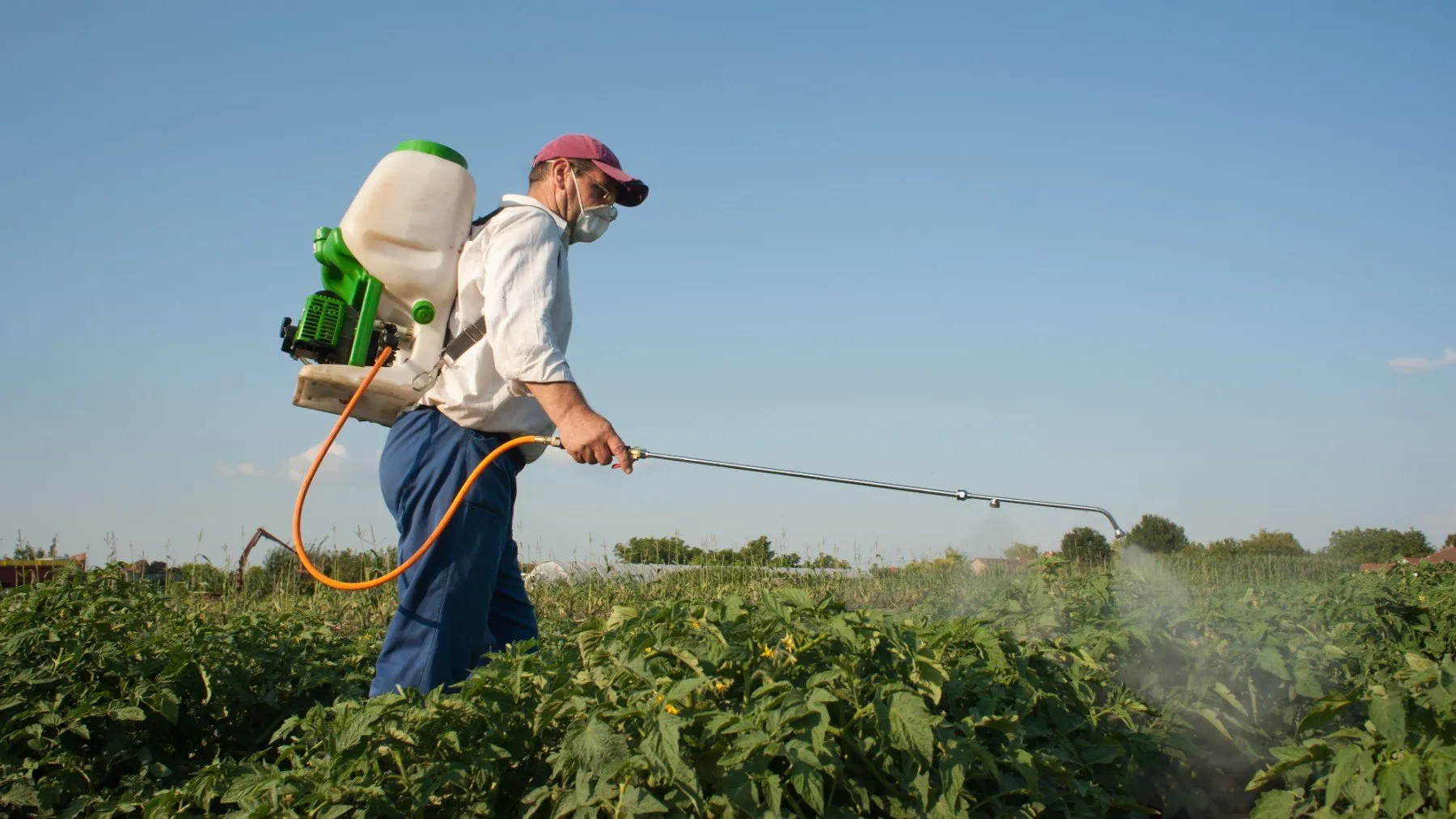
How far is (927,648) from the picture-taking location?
2324 mm

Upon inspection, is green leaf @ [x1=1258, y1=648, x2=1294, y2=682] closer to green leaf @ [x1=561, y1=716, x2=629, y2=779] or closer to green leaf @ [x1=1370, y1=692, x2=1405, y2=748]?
green leaf @ [x1=1370, y1=692, x2=1405, y2=748]

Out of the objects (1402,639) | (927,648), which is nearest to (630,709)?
(927,648)

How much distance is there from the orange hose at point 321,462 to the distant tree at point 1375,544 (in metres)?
16.7

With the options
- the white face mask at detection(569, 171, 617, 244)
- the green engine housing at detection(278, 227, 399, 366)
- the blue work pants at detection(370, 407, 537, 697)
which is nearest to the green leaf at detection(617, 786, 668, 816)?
the blue work pants at detection(370, 407, 537, 697)

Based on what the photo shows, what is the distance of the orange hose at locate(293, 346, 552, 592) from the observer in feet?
9.80

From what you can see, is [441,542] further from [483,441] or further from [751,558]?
[751,558]

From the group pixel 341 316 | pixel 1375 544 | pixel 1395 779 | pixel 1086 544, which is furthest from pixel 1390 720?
pixel 1375 544

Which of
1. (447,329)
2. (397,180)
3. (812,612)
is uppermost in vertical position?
(397,180)

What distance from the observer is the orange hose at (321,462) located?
2988mm

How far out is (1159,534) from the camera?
1673cm

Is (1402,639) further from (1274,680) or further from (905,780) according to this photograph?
(905,780)

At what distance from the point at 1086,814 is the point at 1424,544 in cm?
2210

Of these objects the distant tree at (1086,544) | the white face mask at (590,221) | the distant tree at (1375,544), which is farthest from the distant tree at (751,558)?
the distant tree at (1375,544)

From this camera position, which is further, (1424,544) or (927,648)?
(1424,544)
